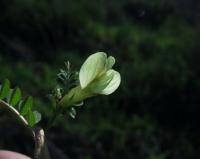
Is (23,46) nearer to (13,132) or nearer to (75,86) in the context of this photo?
(13,132)

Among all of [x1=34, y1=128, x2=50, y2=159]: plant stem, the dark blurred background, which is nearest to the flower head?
[x1=34, y1=128, x2=50, y2=159]: plant stem

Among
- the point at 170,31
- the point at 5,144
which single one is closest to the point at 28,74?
the point at 5,144

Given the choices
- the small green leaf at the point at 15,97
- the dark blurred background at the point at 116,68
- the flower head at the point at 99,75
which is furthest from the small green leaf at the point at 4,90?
the dark blurred background at the point at 116,68

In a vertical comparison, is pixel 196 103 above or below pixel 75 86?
below

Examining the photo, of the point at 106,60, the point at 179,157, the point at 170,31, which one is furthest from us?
the point at 170,31

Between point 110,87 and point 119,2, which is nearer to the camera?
point 110,87

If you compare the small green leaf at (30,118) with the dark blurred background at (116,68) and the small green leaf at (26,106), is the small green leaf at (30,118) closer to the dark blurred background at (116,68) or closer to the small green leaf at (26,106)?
the small green leaf at (26,106)

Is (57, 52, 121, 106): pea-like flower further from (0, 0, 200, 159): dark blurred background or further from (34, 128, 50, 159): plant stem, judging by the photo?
(0, 0, 200, 159): dark blurred background
